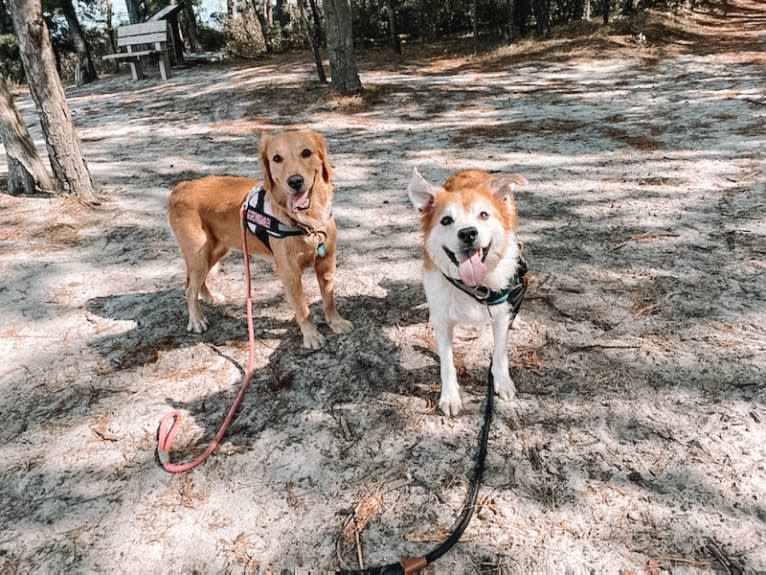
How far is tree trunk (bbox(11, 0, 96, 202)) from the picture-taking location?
593cm

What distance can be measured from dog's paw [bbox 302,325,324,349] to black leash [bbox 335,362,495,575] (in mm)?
1541

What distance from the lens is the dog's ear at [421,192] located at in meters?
2.76

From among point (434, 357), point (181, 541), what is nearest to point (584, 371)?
point (434, 357)

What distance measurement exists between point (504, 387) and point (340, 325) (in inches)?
59.3

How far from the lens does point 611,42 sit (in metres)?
15.8

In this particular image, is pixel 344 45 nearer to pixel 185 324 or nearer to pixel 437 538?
pixel 185 324

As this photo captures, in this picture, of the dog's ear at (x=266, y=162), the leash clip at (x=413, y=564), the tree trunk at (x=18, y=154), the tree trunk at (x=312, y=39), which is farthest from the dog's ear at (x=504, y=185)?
the tree trunk at (x=312, y=39)

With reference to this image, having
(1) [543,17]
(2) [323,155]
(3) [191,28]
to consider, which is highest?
(3) [191,28]

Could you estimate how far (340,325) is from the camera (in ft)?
13.2

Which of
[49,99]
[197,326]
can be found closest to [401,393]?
[197,326]

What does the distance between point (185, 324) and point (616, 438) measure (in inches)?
140

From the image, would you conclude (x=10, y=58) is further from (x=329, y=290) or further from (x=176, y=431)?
(x=176, y=431)

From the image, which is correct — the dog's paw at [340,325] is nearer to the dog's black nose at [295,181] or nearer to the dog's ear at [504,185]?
the dog's black nose at [295,181]

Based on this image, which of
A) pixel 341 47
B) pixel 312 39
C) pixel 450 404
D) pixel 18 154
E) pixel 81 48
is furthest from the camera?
pixel 81 48
